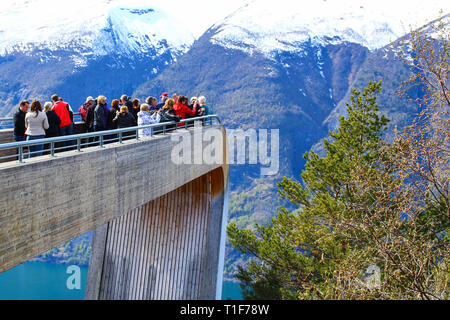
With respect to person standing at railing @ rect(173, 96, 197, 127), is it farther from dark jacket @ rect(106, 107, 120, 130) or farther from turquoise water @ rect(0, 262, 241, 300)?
turquoise water @ rect(0, 262, 241, 300)

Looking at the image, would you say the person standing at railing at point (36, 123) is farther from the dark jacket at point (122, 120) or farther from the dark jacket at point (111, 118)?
the dark jacket at point (111, 118)

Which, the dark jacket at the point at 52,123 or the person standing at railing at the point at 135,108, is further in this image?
the person standing at railing at the point at 135,108

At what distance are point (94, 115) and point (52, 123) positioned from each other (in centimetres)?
146

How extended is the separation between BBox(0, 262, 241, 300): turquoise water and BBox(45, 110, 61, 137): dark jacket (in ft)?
211

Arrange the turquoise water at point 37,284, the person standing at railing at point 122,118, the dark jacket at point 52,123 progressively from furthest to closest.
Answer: the turquoise water at point 37,284, the person standing at railing at point 122,118, the dark jacket at point 52,123

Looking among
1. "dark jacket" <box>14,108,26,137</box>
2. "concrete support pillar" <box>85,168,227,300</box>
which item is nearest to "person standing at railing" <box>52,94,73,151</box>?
"dark jacket" <box>14,108,26,137</box>

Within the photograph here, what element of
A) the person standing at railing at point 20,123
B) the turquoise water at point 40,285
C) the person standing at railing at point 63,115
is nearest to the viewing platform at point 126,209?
the person standing at railing at point 20,123

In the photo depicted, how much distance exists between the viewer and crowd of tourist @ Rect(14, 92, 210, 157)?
727cm

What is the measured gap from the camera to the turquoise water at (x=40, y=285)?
245 ft

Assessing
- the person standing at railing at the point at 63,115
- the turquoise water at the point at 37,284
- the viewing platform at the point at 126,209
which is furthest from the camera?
the turquoise water at the point at 37,284

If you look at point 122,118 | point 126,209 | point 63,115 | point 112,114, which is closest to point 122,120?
point 122,118

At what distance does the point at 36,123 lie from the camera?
7.24 meters

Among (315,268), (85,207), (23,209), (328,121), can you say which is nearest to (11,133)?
(85,207)
